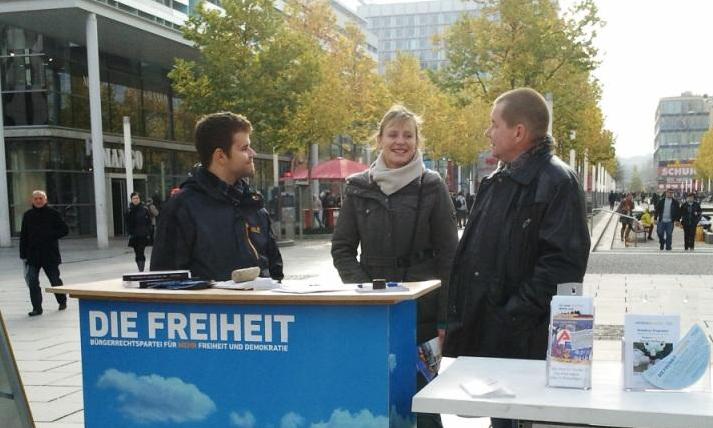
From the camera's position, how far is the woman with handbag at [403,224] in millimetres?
3490

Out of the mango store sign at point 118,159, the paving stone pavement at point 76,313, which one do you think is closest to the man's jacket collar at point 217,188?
the paving stone pavement at point 76,313

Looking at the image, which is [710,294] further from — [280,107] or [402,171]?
[280,107]

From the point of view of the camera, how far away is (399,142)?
11.6 ft

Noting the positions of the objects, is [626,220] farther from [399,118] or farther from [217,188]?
[217,188]

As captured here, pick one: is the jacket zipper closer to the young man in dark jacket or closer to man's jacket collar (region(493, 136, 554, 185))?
the young man in dark jacket

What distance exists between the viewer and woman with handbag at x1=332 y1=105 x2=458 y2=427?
3.49 m

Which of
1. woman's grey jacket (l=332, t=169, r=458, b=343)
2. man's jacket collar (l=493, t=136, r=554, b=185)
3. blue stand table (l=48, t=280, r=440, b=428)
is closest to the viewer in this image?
blue stand table (l=48, t=280, r=440, b=428)

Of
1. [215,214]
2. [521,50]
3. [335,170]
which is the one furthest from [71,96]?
[215,214]

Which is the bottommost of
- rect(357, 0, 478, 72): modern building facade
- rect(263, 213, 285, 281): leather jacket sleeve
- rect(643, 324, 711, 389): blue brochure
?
rect(643, 324, 711, 389): blue brochure

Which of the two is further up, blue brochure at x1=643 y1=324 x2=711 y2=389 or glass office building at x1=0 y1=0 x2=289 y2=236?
glass office building at x1=0 y1=0 x2=289 y2=236

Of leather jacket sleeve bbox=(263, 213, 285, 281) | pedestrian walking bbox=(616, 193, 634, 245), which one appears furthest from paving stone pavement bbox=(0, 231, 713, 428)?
pedestrian walking bbox=(616, 193, 634, 245)

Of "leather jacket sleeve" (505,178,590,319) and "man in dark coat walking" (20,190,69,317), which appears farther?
"man in dark coat walking" (20,190,69,317)

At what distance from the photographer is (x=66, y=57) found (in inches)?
963

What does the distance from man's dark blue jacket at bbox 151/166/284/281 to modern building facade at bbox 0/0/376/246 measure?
18292 millimetres
